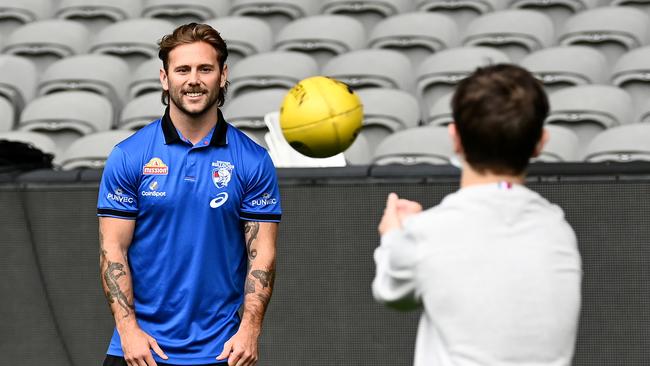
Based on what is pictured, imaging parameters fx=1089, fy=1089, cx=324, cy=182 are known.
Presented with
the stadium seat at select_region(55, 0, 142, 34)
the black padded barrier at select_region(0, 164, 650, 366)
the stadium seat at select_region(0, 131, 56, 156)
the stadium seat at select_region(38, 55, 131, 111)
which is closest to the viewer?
the black padded barrier at select_region(0, 164, 650, 366)

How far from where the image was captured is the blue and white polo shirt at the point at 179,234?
3.96m

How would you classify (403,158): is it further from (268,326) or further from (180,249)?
(180,249)

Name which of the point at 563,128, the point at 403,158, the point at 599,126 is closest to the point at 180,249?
the point at 403,158

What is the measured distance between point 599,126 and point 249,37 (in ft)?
11.3

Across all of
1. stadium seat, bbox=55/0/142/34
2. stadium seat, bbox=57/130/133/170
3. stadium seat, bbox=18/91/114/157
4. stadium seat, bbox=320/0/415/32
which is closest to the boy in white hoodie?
stadium seat, bbox=57/130/133/170

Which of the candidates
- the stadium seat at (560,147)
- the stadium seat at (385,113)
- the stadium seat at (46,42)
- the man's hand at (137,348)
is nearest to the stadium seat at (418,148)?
the stadium seat at (560,147)

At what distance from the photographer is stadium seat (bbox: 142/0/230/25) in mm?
10680

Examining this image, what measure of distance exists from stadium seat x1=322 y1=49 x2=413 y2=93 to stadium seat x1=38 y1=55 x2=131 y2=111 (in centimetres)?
184

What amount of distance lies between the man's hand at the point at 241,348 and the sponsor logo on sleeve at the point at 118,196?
629 mm

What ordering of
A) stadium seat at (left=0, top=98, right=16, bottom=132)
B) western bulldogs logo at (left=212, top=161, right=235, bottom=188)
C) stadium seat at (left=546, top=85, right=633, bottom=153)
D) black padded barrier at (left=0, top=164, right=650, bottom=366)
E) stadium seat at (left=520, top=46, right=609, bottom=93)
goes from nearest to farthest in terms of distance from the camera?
western bulldogs logo at (left=212, top=161, right=235, bottom=188) → black padded barrier at (left=0, top=164, right=650, bottom=366) → stadium seat at (left=546, top=85, right=633, bottom=153) → stadium seat at (left=520, top=46, right=609, bottom=93) → stadium seat at (left=0, top=98, right=16, bottom=132)

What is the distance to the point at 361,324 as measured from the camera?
18.3 feet

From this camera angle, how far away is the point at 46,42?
10.3 m

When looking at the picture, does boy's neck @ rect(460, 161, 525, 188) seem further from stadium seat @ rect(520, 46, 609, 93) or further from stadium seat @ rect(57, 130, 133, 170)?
stadium seat @ rect(520, 46, 609, 93)

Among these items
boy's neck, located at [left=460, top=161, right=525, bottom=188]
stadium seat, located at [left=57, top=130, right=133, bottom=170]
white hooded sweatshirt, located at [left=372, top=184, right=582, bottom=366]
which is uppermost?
stadium seat, located at [left=57, top=130, right=133, bottom=170]
